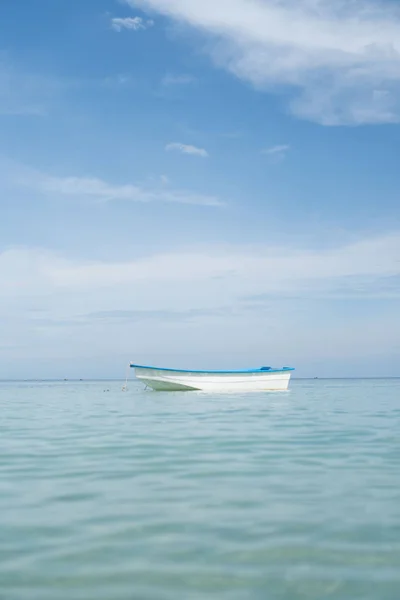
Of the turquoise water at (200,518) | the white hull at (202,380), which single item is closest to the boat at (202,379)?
the white hull at (202,380)

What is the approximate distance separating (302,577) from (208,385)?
41.0 meters

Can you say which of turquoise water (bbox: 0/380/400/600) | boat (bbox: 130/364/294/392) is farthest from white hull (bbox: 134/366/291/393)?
turquoise water (bbox: 0/380/400/600)

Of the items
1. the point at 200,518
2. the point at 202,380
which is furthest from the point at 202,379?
the point at 200,518

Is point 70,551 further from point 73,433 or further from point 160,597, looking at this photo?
point 73,433

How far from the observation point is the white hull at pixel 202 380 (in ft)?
155

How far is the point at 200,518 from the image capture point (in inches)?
368

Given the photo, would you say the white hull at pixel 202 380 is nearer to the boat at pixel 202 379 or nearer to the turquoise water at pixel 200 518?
the boat at pixel 202 379

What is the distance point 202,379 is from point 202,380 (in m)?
0.08

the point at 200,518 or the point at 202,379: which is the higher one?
the point at 202,379

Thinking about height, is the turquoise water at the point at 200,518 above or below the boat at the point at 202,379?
below

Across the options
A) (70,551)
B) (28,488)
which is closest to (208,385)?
(28,488)

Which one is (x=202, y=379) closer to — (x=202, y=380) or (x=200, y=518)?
(x=202, y=380)

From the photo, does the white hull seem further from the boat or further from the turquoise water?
the turquoise water

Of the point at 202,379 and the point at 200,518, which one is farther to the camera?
the point at 202,379
